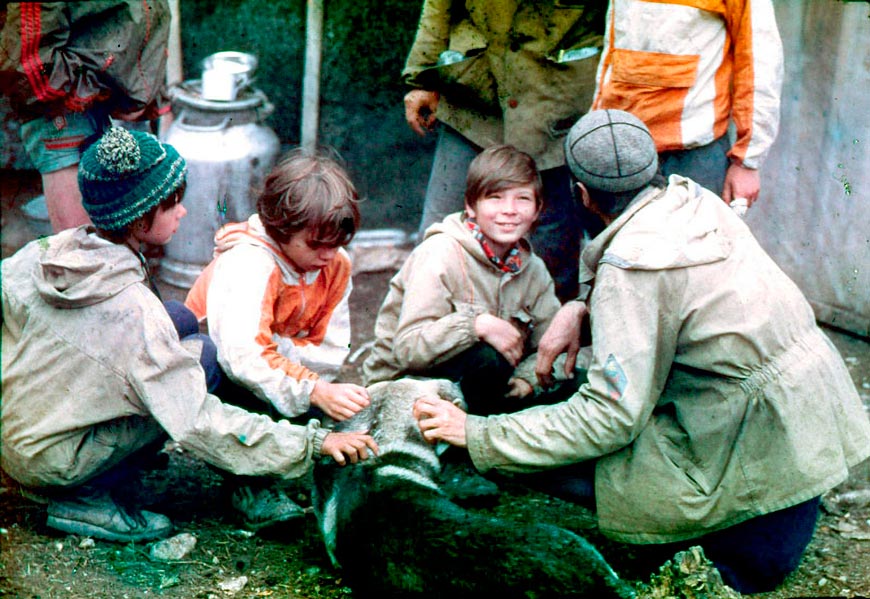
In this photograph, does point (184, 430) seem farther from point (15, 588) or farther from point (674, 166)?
point (674, 166)

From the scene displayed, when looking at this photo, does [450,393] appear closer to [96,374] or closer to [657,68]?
[96,374]

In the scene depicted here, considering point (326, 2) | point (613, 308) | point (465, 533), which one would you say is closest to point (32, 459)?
point (465, 533)

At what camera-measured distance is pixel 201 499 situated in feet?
12.3

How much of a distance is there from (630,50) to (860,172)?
1.78 metres

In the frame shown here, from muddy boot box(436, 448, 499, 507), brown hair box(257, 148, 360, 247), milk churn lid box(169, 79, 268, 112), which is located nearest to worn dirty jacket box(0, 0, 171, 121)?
milk churn lid box(169, 79, 268, 112)

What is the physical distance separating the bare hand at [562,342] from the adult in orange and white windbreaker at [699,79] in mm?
820

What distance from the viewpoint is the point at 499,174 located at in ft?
12.4

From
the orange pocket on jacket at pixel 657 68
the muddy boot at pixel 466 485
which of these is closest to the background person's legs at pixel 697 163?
the orange pocket on jacket at pixel 657 68

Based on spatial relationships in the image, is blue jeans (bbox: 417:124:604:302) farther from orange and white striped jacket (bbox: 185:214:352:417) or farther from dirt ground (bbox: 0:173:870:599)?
dirt ground (bbox: 0:173:870:599)

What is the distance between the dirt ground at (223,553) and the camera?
10.5ft

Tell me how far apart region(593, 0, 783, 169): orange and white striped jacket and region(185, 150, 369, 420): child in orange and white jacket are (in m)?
1.21

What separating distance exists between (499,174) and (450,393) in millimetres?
862

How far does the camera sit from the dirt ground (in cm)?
319

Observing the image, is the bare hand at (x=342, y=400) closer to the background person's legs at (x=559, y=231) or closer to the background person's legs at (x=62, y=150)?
the background person's legs at (x=559, y=231)
